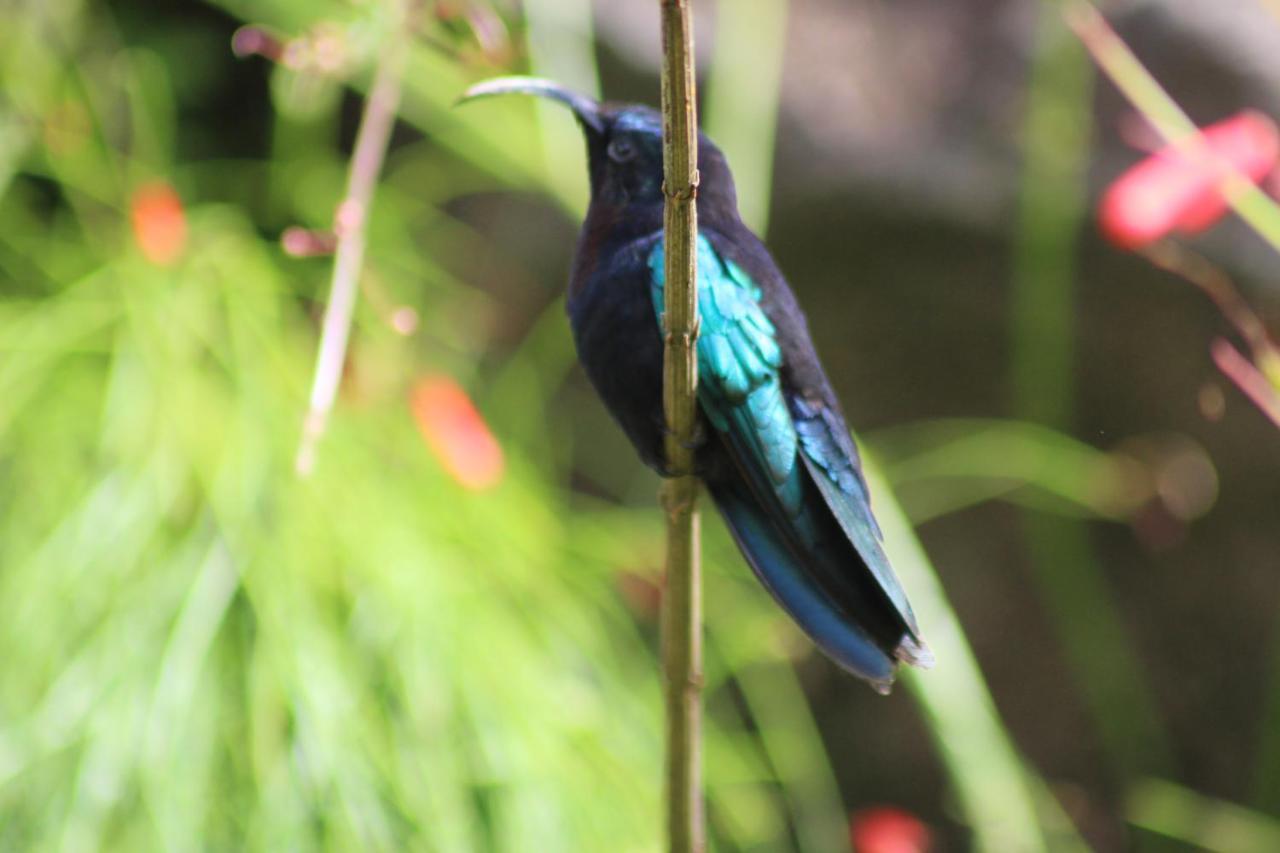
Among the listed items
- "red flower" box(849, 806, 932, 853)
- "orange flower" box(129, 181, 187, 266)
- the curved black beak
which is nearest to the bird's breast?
the curved black beak

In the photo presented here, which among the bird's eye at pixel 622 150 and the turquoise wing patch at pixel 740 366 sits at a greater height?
the bird's eye at pixel 622 150

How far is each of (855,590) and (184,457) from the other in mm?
1142

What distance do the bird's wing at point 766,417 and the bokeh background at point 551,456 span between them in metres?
0.44

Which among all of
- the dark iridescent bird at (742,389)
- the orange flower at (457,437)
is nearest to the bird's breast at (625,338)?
the dark iridescent bird at (742,389)

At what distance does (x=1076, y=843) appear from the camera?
226cm

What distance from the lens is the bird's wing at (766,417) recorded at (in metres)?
1.07

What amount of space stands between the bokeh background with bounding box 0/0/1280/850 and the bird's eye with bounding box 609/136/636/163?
0.84ft

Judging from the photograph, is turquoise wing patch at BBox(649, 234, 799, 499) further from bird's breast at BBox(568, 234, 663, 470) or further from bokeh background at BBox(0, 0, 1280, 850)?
bokeh background at BBox(0, 0, 1280, 850)

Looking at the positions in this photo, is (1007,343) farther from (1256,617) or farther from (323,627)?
(323,627)

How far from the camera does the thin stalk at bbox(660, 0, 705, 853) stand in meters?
0.77

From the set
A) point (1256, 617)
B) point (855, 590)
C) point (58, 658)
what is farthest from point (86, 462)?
point (1256, 617)

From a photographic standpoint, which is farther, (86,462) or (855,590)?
(86,462)

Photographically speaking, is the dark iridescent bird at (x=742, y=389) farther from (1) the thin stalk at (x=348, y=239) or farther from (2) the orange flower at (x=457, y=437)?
(2) the orange flower at (x=457, y=437)

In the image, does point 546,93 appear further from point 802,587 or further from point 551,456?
point 551,456
